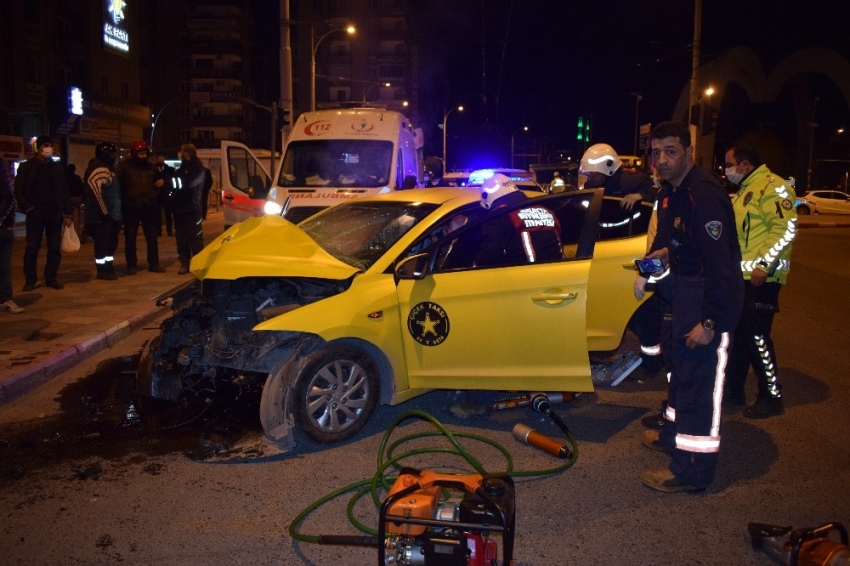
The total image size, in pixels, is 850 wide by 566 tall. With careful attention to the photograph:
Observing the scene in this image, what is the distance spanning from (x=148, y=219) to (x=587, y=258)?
8424mm

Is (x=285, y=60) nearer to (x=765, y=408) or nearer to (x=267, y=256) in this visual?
(x=267, y=256)

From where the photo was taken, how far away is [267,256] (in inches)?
203

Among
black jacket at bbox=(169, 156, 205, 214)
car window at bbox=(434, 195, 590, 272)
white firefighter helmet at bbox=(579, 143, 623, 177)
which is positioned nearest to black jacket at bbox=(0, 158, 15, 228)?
black jacket at bbox=(169, 156, 205, 214)

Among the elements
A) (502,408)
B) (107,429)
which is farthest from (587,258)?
(107,429)

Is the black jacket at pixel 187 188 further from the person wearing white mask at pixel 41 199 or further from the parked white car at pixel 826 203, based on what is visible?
the parked white car at pixel 826 203

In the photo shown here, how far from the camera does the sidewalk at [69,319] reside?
20.7 feet

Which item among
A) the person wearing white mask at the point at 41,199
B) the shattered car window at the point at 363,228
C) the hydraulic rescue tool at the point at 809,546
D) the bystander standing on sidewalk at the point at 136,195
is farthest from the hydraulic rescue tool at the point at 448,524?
the bystander standing on sidewalk at the point at 136,195

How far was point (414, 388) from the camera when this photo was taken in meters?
5.00

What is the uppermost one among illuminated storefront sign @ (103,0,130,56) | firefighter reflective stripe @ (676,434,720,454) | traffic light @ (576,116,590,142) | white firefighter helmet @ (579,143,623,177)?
illuminated storefront sign @ (103,0,130,56)

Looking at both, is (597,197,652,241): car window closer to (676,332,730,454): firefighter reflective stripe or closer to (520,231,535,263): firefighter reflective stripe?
(520,231,535,263): firefighter reflective stripe

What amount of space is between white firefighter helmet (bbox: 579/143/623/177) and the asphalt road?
1.94m

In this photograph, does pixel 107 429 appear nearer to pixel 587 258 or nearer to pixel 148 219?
pixel 587 258

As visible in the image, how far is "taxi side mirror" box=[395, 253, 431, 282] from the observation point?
4.81 metres

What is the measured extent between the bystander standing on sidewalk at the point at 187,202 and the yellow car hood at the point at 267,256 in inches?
236
